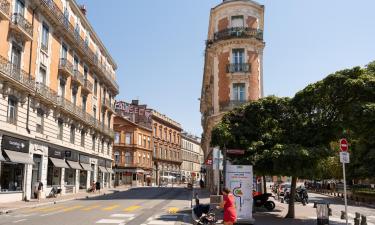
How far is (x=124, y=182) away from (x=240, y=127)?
57.6 metres

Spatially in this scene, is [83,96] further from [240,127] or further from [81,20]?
[240,127]

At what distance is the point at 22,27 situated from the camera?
28453 millimetres

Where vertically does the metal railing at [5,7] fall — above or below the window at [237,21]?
below

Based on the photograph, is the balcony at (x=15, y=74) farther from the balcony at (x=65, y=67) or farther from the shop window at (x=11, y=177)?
the balcony at (x=65, y=67)

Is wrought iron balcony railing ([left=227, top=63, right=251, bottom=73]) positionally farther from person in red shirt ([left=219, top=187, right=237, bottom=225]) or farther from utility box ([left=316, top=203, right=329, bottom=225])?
Answer: person in red shirt ([left=219, top=187, right=237, bottom=225])

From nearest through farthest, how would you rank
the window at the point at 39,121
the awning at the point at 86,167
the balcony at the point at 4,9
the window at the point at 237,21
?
1. the balcony at the point at 4,9
2. the window at the point at 39,121
3. the window at the point at 237,21
4. the awning at the point at 86,167

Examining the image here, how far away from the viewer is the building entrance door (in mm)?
31177

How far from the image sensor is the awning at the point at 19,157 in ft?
86.4

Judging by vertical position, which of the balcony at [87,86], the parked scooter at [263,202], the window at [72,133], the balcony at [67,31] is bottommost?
the parked scooter at [263,202]

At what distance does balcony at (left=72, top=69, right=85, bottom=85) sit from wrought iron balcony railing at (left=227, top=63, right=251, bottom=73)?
573 inches

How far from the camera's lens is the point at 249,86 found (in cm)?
3794

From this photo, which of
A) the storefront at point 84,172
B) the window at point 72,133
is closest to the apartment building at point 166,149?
the storefront at point 84,172

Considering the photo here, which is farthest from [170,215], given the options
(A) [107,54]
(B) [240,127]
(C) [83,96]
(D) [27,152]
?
(A) [107,54]

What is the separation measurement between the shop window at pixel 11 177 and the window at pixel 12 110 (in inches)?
111
